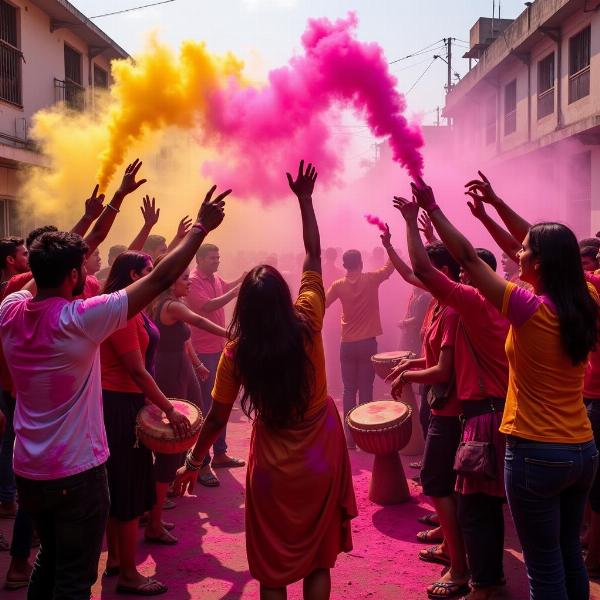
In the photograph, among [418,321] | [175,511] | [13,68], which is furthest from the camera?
[13,68]

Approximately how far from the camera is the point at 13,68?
1355 cm

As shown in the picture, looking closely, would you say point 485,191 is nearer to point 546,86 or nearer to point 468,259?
point 468,259

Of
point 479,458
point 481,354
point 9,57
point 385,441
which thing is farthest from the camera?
point 9,57

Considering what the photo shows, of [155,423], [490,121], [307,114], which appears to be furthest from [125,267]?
[490,121]

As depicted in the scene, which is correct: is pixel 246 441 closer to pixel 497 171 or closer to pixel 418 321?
pixel 418 321

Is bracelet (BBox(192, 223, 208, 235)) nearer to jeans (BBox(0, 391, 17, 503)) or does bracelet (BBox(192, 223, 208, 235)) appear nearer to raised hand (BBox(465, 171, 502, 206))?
raised hand (BBox(465, 171, 502, 206))

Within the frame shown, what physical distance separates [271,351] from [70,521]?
113 centimetres

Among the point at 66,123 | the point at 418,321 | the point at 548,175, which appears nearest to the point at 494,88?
the point at 548,175

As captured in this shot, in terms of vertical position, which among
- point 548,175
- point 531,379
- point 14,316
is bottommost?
point 531,379

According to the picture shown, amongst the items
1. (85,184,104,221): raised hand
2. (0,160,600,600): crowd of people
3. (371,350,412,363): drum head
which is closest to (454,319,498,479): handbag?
(0,160,600,600): crowd of people

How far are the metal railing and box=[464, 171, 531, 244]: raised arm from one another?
11.4 metres

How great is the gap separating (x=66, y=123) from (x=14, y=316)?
13012 mm

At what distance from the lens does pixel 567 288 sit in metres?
3.07

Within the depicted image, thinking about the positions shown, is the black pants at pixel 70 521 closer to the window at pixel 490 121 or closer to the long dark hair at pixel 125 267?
the long dark hair at pixel 125 267
